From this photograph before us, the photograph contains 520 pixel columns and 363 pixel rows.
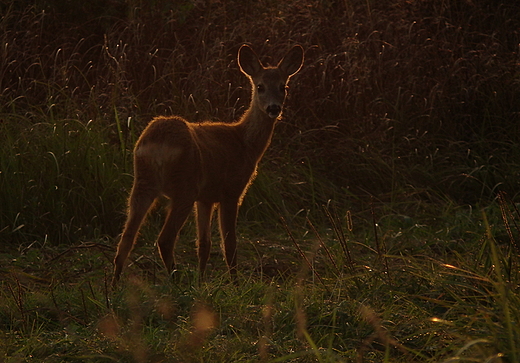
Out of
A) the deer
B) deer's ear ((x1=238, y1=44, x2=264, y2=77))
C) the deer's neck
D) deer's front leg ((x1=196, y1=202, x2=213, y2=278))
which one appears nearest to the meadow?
deer's front leg ((x1=196, y1=202, x2=213, y2=278))

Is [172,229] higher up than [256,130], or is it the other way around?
[256,130]

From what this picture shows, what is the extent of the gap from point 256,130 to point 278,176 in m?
1.07

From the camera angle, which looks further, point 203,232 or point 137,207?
point 203,232

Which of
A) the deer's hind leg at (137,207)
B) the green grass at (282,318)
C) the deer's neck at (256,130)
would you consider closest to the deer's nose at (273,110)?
the deer's neck at (256,130)

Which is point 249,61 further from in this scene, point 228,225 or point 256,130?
point 228,225

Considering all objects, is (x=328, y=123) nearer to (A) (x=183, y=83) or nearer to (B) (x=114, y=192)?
(A) (x=183, y=83)

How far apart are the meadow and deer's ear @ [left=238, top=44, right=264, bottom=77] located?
0.96 metres

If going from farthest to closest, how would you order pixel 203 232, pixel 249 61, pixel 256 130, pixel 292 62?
pixel 292 62 → pixel 249 61 → pixel 256 130 → pixel 203 232

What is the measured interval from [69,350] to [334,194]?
402 cm

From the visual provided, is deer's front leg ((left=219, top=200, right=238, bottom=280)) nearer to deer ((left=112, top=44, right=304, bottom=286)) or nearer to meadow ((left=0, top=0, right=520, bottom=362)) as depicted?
deer ((left=112, top=44, right=304, bottom=286))

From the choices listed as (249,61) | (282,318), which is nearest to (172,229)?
(282,318)

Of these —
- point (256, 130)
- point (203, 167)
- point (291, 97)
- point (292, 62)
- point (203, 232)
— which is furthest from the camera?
point (291, 97)

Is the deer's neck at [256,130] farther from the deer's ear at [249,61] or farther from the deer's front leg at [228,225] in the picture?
the deer's front leg at [228,225]

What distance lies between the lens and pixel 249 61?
6797 millimetres
